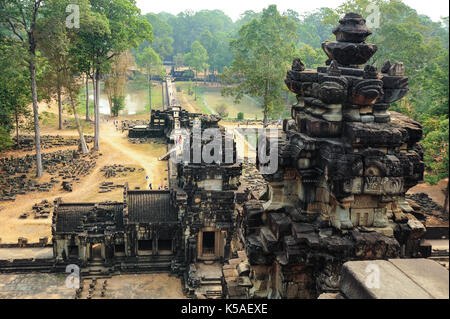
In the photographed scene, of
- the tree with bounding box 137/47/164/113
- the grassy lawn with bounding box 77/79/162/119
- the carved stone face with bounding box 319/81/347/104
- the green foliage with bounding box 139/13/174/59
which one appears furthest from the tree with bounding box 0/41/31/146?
the green foliage with bounding box 139/13/174/59

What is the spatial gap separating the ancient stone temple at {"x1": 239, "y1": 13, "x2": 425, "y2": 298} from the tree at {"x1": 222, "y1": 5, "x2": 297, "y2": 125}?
32.9 m

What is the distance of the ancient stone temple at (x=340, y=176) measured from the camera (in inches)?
342

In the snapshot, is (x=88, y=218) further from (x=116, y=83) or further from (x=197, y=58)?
(x=197, y=58)

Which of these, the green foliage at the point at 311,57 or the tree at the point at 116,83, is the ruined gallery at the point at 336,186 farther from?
the tree at the point at 116,83

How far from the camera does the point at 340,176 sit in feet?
28.2

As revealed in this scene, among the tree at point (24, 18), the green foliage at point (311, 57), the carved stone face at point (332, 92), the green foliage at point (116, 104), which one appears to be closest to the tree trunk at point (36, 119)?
the tree at point (24, 18)

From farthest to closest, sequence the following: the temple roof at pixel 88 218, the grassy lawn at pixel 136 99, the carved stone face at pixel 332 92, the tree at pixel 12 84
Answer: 1. the grassy lawn at pixel 136 99
2. the tree at pixel 12 84
3. the temple roof at pixel 88 218
4. the carved stone face at pixel 332 92

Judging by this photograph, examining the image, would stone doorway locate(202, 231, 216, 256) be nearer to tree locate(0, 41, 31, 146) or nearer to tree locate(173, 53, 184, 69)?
tree locate(0, 41, 31, 146)

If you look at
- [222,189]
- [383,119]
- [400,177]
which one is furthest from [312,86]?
[222,189]

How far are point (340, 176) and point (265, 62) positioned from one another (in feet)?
116

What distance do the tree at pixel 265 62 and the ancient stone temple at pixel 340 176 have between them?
1296 inches

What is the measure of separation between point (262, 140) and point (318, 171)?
161 cm

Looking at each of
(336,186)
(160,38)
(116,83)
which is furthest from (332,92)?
(160,38)
